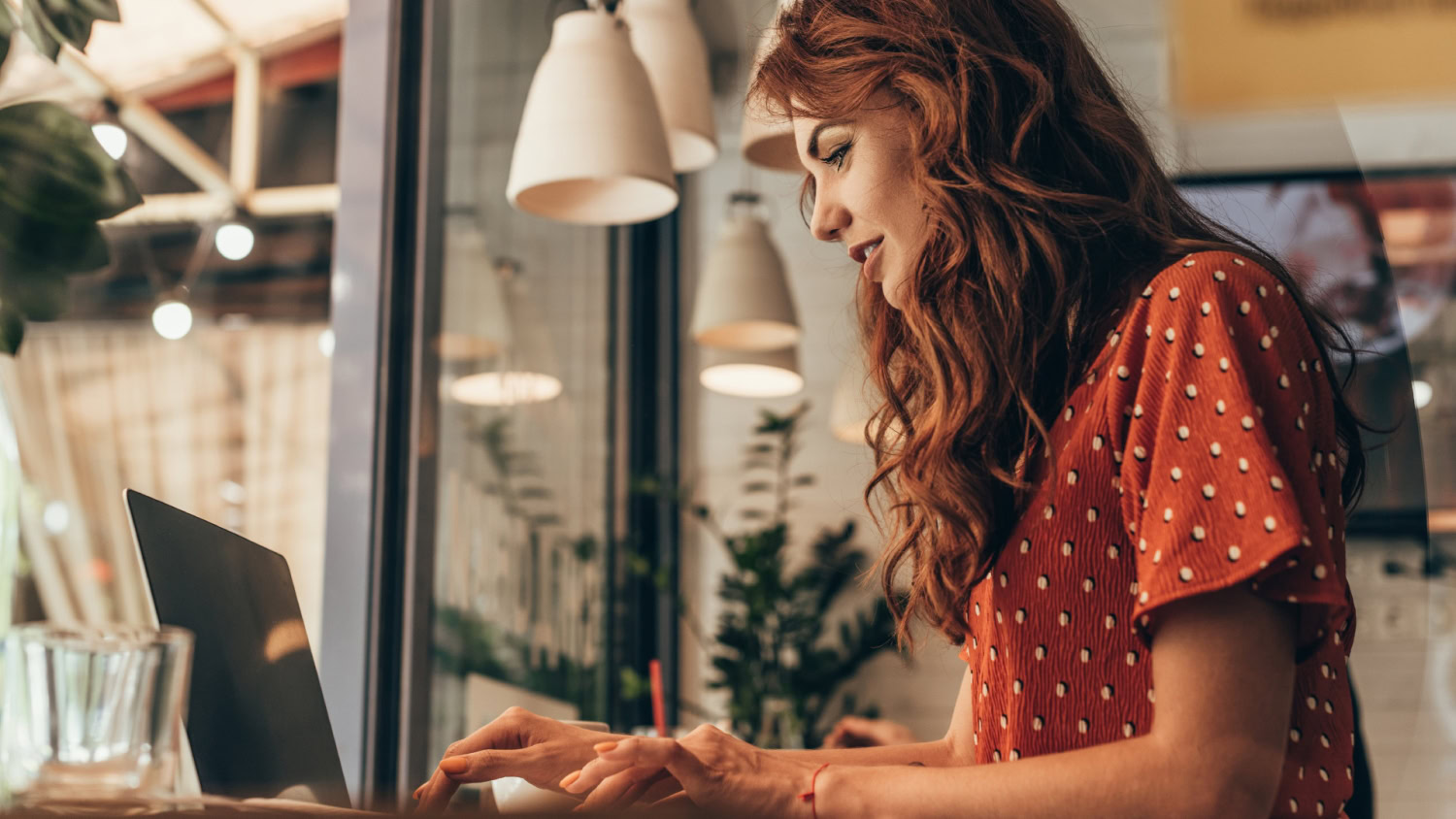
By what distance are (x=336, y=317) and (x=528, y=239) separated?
34.0 inches

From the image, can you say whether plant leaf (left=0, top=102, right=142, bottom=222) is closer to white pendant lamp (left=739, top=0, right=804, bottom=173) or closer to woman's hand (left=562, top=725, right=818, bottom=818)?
woman's hand (left=562, top=725, right=818, bottom=818)

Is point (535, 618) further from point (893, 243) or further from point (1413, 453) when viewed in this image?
point (1413, 453)

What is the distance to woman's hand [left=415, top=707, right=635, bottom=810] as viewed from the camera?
82 centimetres

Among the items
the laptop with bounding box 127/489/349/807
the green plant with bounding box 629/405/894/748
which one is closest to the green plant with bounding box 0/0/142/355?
the laptop with bounding box 127/489/349/807

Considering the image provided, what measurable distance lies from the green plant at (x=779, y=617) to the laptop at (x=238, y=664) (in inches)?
107

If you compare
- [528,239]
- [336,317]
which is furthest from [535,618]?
[336,317]

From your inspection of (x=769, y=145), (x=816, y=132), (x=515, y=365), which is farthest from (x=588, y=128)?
(x=515, y=365)

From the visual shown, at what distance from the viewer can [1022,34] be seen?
3.50ft

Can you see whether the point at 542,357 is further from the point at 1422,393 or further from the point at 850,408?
the point at 1422,393

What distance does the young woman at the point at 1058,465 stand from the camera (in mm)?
743

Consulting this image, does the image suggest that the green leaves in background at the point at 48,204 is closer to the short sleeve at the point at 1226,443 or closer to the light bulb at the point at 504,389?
the short sleeve at the point at 1226,443

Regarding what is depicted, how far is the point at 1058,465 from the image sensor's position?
34.9 inches

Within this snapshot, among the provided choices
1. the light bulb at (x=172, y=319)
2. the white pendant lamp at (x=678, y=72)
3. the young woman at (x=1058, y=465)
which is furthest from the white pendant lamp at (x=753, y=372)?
the young woman at (x=1058, y=465)

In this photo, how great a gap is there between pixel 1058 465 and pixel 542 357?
2043mm
